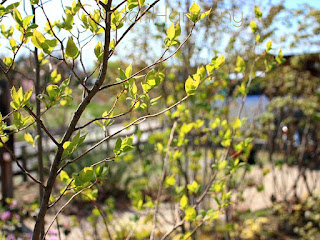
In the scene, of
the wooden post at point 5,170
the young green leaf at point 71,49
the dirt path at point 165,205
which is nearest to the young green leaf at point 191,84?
the young green leaf at point 71,49

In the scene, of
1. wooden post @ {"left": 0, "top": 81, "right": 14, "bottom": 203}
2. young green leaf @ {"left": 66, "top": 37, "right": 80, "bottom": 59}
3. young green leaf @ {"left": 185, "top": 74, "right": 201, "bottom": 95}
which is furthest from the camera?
wooden post @ {"left": 0, "top": 81, "right": 14, "bottom": 203}

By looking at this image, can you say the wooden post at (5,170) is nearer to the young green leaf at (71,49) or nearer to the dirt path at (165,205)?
the dirt path at (165,205)

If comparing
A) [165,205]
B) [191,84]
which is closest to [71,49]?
[191,84]

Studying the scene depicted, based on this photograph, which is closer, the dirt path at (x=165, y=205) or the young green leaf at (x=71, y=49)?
the young green leaf at (x=71, y=49)

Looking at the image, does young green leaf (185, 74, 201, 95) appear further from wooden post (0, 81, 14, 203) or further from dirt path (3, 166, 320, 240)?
wooden post (0, 81, 14, 203)

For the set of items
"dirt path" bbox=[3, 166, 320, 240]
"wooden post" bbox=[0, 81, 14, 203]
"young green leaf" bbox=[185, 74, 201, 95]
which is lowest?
"young green leaf" bbox=[185, 74, 201, 95]

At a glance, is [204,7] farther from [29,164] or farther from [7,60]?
[29,164]

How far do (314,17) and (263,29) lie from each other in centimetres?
131

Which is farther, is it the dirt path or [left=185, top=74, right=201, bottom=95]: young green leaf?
the dirt path

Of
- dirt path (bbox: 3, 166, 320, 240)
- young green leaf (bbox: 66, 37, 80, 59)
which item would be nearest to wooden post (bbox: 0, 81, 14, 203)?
dirt path (bbox: 3, 166, 320, 240)

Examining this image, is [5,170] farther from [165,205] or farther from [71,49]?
[71,49]

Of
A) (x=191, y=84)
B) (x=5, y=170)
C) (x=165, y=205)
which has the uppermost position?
(x=5, y=170)

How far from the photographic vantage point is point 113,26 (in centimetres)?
97

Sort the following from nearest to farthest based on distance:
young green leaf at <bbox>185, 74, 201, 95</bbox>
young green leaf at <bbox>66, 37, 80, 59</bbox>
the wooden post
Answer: young green leaf at <bbox>66, 37, 80, 59</bbox> < young green leaf at <bbox>185, 74, 201, 95</bbox> < the wooden post
